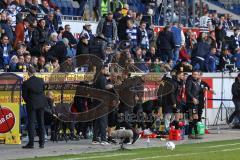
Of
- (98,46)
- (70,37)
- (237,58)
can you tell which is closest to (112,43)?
(70,37)

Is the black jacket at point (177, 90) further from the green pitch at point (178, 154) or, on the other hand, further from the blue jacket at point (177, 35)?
the blue jacket at point (177, 35)

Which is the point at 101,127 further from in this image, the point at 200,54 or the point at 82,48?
the point at 200,54

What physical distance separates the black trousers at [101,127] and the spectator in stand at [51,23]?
18.5 ft

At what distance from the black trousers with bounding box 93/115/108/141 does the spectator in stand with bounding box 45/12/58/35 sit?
18.5ft

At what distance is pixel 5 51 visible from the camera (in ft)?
82.8

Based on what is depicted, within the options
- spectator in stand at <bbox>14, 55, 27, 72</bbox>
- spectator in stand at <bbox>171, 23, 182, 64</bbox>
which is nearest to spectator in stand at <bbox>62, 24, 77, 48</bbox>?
spectator in stand at <bbox>14, 55, 27, 72</bbox>

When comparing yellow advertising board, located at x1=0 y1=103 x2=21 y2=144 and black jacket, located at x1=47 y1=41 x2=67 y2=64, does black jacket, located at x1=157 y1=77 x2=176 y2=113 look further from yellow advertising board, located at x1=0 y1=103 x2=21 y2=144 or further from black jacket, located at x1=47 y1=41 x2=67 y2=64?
yellow advertising board, located at x1=0 y1=103 x2=21 y2=144

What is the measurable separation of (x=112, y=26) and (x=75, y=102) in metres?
6.68

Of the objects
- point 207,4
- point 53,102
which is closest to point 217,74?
point 53,102

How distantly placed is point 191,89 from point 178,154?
6723 mm

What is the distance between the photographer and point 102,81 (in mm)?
22766

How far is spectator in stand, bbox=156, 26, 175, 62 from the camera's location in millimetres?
31672

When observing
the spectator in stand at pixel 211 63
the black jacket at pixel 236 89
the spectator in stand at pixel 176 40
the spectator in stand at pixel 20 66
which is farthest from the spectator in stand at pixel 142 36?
the spectator in stand at pixel 20 66

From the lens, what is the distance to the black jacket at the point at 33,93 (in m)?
21.4
